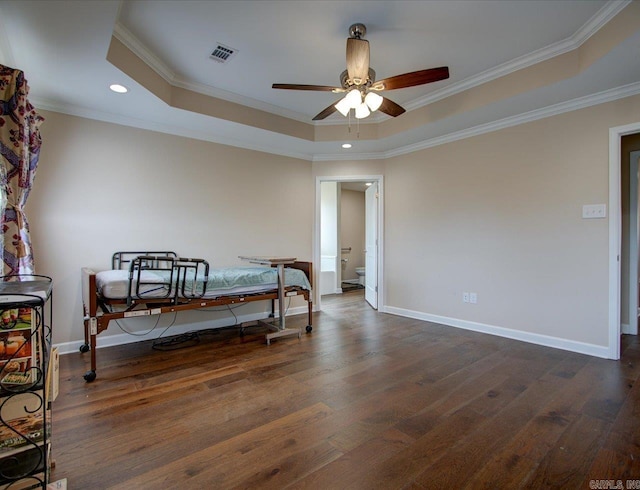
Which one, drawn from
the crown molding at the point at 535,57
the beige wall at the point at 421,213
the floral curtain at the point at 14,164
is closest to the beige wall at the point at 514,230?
the beige wall at the point at 421,213

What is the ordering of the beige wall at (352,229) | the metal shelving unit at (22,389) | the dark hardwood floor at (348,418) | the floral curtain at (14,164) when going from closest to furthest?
the metal shelving unit at (22,389) → the dark hardwood floor at (348,418) → the floral curtain at (14,164) → the beige wall at (352,229)

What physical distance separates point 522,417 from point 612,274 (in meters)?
1.88

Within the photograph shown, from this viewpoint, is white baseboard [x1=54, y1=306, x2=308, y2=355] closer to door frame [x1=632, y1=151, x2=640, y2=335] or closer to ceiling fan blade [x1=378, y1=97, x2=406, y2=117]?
ceiling fan blade [x1=378, y1=97, x2=406, y2=117]

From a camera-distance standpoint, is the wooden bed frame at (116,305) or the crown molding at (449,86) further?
the wooden bed frame at (116,305)

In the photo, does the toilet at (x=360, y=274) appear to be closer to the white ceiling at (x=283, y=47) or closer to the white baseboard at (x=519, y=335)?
the white baseboard at (x=519, y=335)

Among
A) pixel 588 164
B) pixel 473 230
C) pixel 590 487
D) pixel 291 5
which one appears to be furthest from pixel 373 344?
pixel 291 5

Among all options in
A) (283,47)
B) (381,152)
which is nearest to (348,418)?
(283,47)

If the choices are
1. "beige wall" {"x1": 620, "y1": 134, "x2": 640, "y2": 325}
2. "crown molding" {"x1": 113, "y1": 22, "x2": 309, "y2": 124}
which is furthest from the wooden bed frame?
"beige wall" {"x1": 620, "y1": 134, "x2": 640, "y2": 325}

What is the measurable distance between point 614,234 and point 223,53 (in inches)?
150

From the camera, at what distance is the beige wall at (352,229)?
26.5 ft

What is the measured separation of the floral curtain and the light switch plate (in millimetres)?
4607

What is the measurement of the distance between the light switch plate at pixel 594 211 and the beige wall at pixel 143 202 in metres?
3.37

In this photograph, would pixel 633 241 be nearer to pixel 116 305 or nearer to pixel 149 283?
pixel 149 283

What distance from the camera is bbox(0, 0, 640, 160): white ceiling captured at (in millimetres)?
2221
